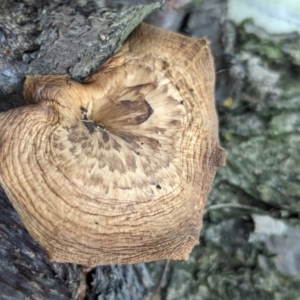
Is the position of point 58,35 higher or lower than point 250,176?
higher

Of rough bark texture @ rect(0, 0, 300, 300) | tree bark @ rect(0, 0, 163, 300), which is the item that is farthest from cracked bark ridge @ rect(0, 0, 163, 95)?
rough bark texture @ rect(0, 0, 300, 300)

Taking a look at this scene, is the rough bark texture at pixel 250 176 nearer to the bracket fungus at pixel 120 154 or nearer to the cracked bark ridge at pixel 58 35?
the bracket fungus at pixel 120 154

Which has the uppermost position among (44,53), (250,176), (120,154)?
(44,53)

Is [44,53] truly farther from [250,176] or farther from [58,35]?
[250,176]

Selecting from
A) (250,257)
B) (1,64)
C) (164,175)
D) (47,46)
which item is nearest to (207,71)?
(164,175)

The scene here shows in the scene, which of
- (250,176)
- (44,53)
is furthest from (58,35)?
(250,176)

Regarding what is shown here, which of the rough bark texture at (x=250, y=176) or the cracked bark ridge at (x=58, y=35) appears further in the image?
the rough bark texture at (x=250, y=176)

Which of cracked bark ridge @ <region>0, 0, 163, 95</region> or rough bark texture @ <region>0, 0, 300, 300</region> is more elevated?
cracked bark ridge @ <region>0, 0, 163, 95</region>

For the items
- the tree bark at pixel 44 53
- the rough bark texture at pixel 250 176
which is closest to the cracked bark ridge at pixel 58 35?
the tree bark at pixel 44 53

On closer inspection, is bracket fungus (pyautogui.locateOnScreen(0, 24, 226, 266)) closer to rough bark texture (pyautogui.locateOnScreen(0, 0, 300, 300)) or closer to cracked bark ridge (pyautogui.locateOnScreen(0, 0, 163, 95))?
cracked bark ridge (pyautogui.locateOnScreen(0, 0, 163, 95))
